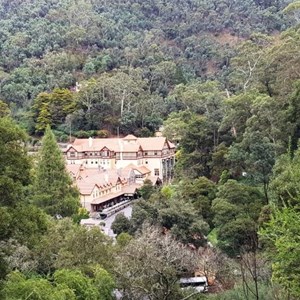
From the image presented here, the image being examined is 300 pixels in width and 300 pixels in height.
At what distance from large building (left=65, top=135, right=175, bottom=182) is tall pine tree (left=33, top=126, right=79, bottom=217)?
61.3ft

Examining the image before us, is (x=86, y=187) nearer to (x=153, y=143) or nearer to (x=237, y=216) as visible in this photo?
(x=153, y=143)

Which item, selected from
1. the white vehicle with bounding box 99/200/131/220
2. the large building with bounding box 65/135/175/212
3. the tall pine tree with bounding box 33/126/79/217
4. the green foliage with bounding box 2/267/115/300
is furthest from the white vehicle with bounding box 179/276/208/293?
the large building with bounding box 65/135/175/212

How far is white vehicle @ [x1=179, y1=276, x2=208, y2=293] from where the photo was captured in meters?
14.5

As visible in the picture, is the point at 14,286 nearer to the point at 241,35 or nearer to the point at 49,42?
the point at 49,42

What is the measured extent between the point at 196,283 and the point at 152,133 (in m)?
31.8

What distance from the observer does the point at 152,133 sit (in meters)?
46.5

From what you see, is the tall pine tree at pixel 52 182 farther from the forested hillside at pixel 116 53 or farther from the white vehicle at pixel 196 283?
the forested hillside at pixel 116 53

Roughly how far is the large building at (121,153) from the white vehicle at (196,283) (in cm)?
2335

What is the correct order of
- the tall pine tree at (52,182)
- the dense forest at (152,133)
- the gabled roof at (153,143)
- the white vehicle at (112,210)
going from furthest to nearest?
the gabled roof at (153,143) → the white vehicle at (112,210) → the tall pine tree at (52,182) → the dense forest at (152,133)

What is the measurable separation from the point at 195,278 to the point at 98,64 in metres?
42.7

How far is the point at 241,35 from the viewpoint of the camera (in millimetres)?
67562

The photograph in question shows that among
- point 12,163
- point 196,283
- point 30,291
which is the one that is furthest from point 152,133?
point 12,163

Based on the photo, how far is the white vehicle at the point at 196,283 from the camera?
571 inches

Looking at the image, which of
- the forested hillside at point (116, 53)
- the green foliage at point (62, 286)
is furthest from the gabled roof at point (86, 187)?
the green foliage at point (62, 286)
